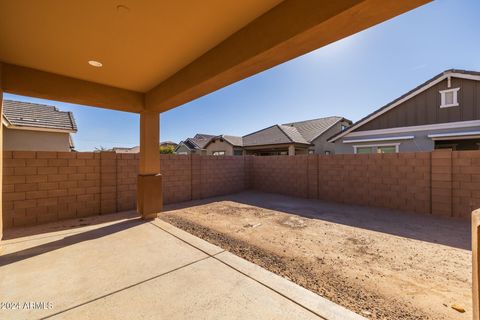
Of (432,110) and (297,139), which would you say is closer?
(432,110)

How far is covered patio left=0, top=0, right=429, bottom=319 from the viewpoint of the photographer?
6.63 ft

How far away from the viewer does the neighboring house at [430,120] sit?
8.60m

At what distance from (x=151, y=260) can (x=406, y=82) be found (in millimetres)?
13007

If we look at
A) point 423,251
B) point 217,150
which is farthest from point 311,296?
point 217,150

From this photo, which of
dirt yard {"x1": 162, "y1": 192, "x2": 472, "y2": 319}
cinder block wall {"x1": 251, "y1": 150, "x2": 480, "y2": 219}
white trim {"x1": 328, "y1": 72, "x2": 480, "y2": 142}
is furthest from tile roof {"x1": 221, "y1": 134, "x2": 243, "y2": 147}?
dirt yard {"x1": 162, "y1": 192, "x2": 472, "y2": 319}

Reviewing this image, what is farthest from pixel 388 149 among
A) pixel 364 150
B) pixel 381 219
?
pixel 381 219

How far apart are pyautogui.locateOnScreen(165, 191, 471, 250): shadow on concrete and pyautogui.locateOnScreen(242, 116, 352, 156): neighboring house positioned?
27.1ft

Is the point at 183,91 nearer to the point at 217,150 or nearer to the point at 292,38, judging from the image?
the point at 292,38

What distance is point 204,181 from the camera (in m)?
8.20

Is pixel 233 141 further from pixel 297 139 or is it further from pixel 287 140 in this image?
pixel 297 139

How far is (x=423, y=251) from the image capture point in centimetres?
345

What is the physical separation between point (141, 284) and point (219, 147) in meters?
17.7

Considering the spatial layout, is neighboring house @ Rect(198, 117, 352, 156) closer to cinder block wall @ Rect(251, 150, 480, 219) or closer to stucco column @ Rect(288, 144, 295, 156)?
stucco column @ Rect(288, 144, 295, 156)

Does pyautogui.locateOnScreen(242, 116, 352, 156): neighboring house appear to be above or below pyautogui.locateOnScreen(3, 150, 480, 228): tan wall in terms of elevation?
above
